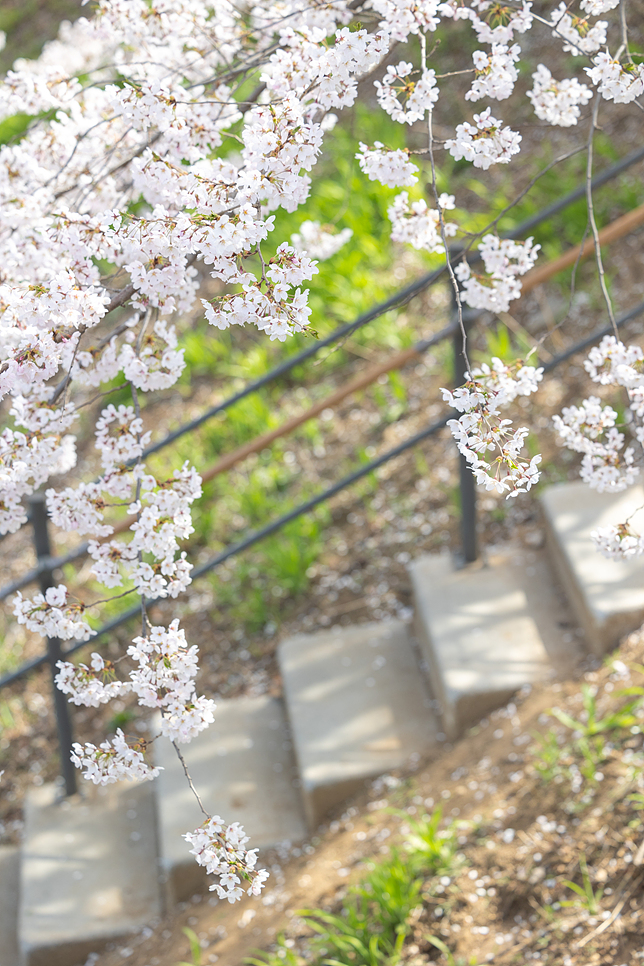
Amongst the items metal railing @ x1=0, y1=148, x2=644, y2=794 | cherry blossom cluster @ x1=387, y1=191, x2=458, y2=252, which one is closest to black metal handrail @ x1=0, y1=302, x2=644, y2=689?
metal railing @ x1=0, y1=148, x2=644, y2=794

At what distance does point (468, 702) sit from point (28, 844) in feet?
4.34

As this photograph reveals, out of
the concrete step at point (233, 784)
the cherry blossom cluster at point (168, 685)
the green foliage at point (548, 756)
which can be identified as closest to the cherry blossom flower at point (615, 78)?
the cherry blossom cluster at point (168, 685)

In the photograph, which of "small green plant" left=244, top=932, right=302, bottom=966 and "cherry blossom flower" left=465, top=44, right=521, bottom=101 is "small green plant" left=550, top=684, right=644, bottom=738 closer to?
"small green plant" left=244, top=932, right=302, bottom=966

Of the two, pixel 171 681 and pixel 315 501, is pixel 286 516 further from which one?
pixel 171 681

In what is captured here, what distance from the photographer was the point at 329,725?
8.18 ft

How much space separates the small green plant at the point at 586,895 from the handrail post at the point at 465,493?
101cm

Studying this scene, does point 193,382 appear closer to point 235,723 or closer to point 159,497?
point 235,723

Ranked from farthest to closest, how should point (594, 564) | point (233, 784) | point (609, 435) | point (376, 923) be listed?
point (233, 784) < point (594, 564) < point (376, 923) < point (609, 435)

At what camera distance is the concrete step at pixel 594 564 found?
2275 mm

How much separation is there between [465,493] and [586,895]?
3.66ft

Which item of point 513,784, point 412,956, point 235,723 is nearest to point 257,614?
point 235,723

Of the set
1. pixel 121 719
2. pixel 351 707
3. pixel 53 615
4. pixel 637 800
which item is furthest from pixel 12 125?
pixel 637 800

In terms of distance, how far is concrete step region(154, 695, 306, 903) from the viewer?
2.37 meters

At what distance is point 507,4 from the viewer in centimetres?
158
